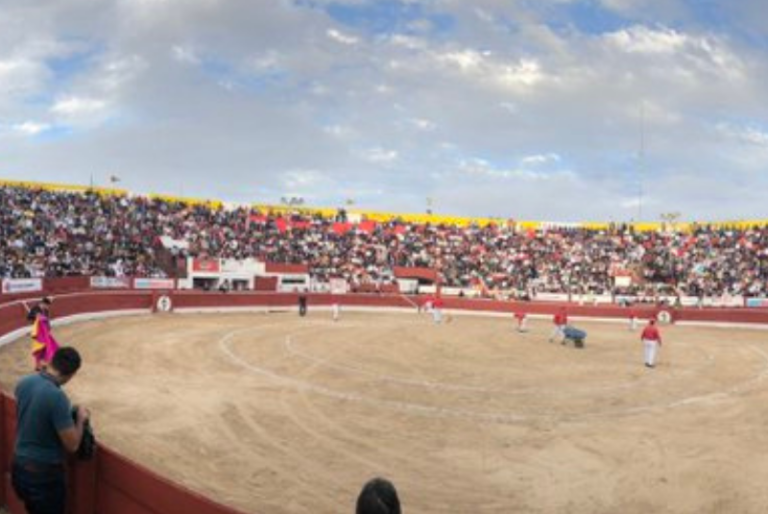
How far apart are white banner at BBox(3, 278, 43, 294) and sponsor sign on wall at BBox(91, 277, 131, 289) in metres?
5.02

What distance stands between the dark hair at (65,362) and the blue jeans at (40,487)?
0.74m

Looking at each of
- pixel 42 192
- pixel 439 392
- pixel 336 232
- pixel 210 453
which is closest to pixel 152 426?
pixel 210 453

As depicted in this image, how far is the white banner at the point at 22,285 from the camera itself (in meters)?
33.0

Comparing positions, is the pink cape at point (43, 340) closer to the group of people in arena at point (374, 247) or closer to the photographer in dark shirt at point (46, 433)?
the photographer in dark shirt at point (46, 433)

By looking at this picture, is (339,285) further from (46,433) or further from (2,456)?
(46,433)

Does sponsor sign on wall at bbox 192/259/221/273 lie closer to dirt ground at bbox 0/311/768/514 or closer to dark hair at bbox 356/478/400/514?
A: dirt ground at bbox 0/311/768/514

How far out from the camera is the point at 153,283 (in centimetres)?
4516

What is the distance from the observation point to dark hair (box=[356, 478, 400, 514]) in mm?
3508

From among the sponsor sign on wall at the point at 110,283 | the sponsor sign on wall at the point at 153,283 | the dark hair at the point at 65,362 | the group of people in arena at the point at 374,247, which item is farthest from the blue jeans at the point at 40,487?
the sponsor sign on wall at the point at 153,283

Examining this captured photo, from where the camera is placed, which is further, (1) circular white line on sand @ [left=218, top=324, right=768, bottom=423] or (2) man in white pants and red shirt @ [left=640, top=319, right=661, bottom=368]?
(2) man in white pants and red shirt @ [left=640, top=319, right=661, bottom=368]

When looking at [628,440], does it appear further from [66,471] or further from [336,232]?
[336,232]

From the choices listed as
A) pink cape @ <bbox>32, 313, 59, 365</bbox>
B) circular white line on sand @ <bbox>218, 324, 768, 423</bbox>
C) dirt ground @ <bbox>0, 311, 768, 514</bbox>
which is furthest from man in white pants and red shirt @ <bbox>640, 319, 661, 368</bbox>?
pink cape @ <bbox>32, 313, 59, 365</bbox>

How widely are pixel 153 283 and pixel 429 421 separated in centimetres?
3364

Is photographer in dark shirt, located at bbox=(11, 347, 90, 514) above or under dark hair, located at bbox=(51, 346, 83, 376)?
under
